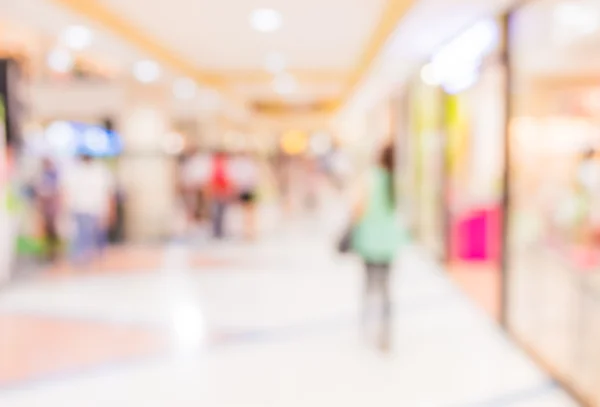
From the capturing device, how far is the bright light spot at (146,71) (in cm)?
1018

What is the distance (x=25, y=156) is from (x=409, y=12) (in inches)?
270

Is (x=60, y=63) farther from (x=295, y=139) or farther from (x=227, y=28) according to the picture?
(x=295, y=139)

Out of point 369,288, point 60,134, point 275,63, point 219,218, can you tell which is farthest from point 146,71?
point 369,288

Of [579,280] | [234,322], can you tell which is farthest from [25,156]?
[579,280]

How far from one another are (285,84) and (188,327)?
439 inches

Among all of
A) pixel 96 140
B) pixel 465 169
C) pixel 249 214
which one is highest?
pixel 96 140

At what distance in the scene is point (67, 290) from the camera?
26.1ft

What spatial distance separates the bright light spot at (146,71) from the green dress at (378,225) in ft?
19.1

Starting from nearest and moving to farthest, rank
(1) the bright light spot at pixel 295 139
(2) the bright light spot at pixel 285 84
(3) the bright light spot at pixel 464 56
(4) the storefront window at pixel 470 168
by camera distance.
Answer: (3) the bright light spot at pixel 464 56, (4) the storefront window at pixel 470 168, (2) the bright light spot at pixel 285 84, (1) the bright light spot at pixel 295 139

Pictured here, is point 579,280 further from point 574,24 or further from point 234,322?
point 574,24

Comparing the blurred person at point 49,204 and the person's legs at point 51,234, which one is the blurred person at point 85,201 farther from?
the person's legs at point 51,234

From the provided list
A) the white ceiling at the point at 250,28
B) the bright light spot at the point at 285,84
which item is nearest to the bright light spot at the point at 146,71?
the white ceiling at the point at 250,28

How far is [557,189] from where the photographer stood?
962 centimetres

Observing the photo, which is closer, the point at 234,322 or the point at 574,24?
the point at 234,322
